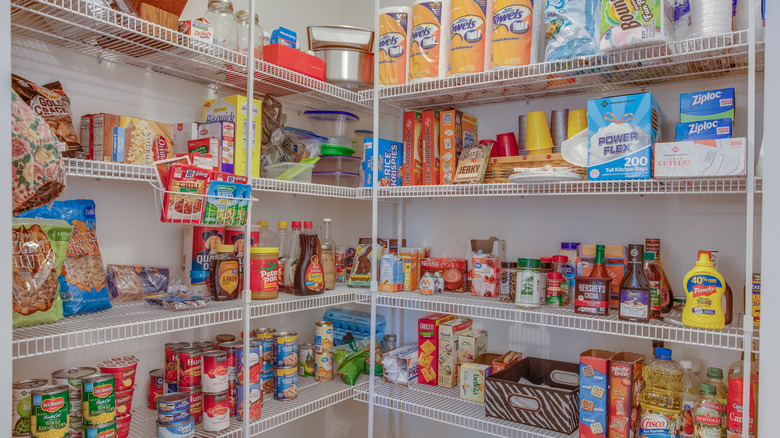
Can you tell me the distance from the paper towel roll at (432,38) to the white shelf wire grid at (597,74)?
6cm

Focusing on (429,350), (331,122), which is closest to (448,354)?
(429,350)

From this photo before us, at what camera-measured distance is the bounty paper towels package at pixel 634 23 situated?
1.54 meters

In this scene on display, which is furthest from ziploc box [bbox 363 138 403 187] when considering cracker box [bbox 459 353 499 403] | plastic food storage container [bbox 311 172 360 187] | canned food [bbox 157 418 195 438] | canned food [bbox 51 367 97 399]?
canned food [bbox 51 367 97 399]

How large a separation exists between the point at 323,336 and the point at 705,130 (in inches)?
63.2

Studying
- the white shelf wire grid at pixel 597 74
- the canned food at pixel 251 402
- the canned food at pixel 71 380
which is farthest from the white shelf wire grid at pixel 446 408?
the white shelf wire grid at pixel 597 74

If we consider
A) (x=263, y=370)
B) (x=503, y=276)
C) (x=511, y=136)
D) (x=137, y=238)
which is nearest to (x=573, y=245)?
(x=503, y=276)

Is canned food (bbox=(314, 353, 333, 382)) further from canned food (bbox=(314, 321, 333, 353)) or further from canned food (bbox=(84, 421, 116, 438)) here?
canned food (bbox=(84, 421, 116, 438))

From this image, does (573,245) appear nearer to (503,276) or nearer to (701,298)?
(503,276)

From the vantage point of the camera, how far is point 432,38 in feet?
6.86

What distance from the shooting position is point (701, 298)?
1569 millimetres

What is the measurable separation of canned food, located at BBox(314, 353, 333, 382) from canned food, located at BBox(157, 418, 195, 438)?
2.38ft

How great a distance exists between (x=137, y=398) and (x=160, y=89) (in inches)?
44.1

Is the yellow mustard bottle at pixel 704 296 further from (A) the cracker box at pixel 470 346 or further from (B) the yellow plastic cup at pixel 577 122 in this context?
(A) the cracker box at pixel 470 346

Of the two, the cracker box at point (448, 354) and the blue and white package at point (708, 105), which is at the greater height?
the blue and white package at point (708, 105)
